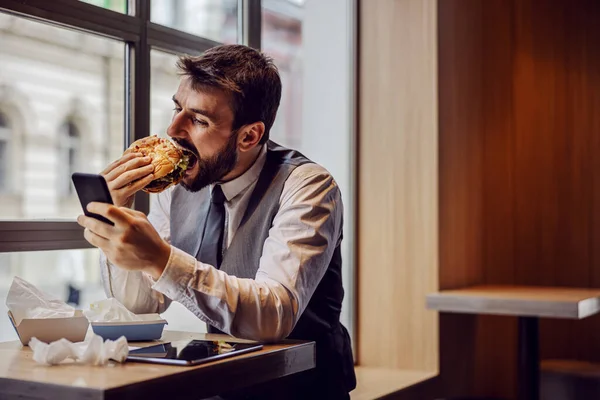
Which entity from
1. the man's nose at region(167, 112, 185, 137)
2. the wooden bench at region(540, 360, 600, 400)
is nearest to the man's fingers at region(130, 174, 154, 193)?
the man's nose at region(167, 112, 185, 137)

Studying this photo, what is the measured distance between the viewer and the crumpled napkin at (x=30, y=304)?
178cm

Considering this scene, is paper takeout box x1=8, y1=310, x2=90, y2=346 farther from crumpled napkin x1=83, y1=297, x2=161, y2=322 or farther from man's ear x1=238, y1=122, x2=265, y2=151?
man's ear x1=238, y1=122, x2=265, y2=151

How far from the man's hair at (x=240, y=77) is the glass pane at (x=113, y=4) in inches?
24.9

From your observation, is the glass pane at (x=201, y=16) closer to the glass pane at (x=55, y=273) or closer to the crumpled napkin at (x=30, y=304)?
the glass pane at (x=55, y=273)

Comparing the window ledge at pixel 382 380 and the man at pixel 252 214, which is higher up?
the man at pixel 252 214

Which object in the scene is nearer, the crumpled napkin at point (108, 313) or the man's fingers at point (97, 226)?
the man's fingers at point (97, 226)

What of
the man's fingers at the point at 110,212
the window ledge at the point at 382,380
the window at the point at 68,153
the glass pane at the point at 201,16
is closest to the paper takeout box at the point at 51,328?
the man's fingers at the point at 110,212

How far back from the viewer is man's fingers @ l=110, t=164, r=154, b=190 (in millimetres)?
1936

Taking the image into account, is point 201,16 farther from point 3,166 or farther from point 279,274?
point 279,274

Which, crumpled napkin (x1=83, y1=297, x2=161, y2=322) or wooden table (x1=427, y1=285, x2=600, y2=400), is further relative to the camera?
wooden table (x1=427, y1=285, x2=600, y2=400)

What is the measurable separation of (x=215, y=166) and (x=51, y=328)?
63 cm

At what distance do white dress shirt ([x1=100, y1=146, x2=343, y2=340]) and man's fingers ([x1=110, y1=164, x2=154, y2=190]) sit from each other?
11.0 inches

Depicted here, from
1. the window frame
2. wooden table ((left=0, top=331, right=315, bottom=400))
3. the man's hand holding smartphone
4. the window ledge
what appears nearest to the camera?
wooden table ((left=0, top=331, right=315, bottom=400))

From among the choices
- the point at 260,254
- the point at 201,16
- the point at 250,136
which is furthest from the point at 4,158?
the point at 201,16
